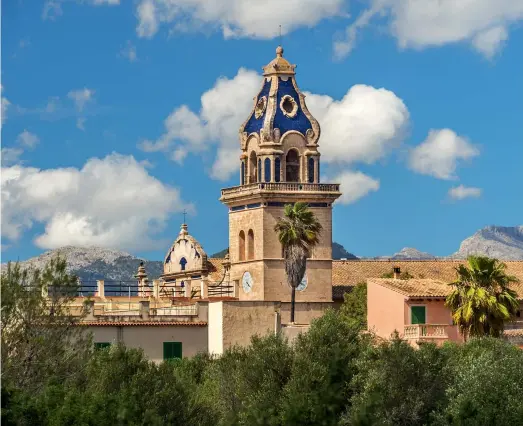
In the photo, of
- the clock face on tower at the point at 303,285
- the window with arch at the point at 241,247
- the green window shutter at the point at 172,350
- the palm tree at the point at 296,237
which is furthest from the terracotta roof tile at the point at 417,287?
the window with arch at the point at 241,247

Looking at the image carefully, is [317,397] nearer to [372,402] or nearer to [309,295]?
[372,402]

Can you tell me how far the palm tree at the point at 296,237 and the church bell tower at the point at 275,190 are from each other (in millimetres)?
2274

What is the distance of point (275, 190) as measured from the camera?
88.7m

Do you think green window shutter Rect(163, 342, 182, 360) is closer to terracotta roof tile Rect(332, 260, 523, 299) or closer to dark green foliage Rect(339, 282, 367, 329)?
dark green foliage Rect(339, 282, 367, 329)

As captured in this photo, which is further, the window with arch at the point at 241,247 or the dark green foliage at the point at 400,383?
the window with arch at the point at 241,247

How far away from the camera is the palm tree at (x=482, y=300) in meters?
71.7

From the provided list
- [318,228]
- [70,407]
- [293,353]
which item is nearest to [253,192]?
[318,228]

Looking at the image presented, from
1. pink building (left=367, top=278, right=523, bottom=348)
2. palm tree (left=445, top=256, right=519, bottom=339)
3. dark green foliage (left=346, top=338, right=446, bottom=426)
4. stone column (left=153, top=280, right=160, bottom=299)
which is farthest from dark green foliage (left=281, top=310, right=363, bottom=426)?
stone column (left=153, top=280, right=160, bottom=299)

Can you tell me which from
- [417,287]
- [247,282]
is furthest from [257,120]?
[417,287]

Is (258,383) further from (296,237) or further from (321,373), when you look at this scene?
(296,237)

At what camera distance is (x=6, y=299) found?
56938mm

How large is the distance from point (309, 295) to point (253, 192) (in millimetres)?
5193

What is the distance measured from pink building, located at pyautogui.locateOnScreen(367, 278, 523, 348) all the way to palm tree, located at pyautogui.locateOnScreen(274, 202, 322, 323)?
11.8ft

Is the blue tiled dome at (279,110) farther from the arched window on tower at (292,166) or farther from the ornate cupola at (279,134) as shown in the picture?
the arched window on tower at (292,166)
